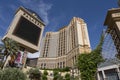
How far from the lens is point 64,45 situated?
11650cm

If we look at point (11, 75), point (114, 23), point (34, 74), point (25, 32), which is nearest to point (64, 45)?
point (25, 32)

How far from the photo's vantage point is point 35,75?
2068 inches

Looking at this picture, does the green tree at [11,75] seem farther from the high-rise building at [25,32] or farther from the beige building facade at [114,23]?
the high-rise building at [25,32]

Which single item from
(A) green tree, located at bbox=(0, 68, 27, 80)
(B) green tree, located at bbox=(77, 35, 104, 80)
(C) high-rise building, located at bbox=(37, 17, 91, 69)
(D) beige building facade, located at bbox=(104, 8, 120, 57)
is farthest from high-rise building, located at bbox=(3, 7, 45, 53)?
(D) beige building facade, located at bbox=(104, 8, 120, 57)

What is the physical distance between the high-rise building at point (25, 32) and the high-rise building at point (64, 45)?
29614 mm

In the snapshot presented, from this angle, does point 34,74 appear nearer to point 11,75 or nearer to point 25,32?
point 25,32

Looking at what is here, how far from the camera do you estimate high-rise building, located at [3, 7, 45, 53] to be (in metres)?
65.1

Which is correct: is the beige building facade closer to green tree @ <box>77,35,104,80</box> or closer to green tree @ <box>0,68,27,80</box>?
green tree @ <box>77,35,104,80</box>

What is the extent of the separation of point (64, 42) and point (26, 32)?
5275 centimetres

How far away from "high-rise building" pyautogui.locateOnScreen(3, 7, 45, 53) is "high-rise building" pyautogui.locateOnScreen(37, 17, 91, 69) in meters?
29.6

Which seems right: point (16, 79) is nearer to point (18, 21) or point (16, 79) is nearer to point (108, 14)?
point (108, 14)

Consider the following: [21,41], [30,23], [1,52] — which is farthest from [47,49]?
[1,52]

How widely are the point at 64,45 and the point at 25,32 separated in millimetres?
52182

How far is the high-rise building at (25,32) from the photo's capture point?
6507 centimetres
